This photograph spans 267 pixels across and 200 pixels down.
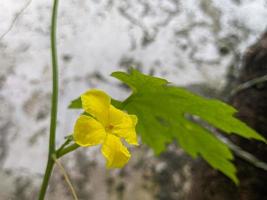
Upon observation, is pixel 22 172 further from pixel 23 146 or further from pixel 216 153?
pixel 216 153

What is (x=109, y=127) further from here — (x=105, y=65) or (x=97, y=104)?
(x=105, y=65)

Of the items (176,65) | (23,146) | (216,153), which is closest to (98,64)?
(176,65)

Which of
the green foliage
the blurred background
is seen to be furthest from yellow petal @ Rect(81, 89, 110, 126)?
the blurred background

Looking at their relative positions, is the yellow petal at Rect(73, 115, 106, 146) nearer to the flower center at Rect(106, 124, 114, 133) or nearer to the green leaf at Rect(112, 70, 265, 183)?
the flower center at Rect(106, 124, 114, 133)

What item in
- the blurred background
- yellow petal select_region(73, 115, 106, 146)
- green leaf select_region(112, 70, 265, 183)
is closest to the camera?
yellow petal select_region(73, 115, 106, 146)

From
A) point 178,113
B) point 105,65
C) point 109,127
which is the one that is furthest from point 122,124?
point 105,65

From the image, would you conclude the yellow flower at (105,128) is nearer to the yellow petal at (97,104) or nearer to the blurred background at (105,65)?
the yellow petal at (97,104)
